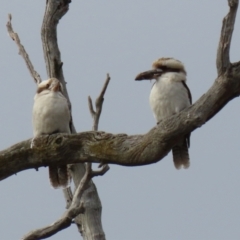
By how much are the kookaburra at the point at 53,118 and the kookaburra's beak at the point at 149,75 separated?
3.47 feet

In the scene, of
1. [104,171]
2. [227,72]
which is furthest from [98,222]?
[227,72]

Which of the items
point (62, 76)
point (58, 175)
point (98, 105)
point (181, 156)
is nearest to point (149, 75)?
point (98, 105)

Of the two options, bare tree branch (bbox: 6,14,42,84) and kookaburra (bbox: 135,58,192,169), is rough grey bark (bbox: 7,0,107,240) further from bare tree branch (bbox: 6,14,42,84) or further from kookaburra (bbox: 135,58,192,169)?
kookaburra (bbox: 135,58,192,169)

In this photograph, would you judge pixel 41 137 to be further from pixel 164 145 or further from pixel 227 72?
pixel 227 72

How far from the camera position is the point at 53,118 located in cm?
839

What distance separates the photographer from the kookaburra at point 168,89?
8.21 meters

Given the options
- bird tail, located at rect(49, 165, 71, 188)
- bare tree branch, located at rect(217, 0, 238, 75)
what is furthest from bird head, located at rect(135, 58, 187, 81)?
bare tree branch, located at rect(217, 0, 238, 75)

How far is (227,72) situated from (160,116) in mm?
2360

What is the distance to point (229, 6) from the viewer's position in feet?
19.5

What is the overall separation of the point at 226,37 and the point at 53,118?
9.73 ft

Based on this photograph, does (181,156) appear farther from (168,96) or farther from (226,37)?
(226,37)

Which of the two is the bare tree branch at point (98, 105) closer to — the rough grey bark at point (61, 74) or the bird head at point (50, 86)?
the bird head at point (50, 86)

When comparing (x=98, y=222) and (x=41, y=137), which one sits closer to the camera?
(x=41, y=137)

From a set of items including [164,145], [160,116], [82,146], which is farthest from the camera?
[160,116]
